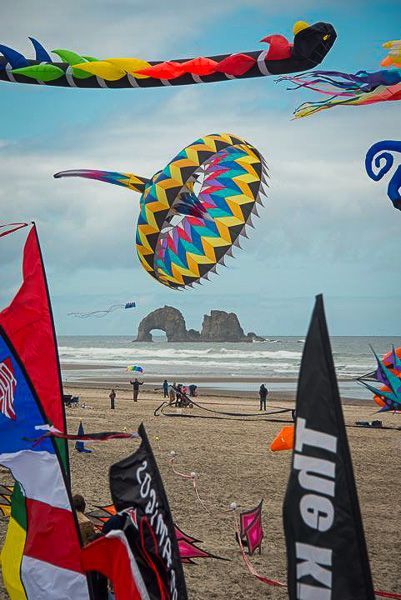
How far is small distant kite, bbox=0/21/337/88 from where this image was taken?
24.5ft

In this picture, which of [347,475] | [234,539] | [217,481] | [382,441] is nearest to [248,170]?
[217,481]

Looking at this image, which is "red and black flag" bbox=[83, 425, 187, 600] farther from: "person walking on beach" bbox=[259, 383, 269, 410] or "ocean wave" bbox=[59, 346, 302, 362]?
"ocean wave" bbox=[59, 346, 302, 362]

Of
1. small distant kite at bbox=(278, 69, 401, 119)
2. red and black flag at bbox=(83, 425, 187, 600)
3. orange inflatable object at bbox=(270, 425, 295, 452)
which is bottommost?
orange inflatable object at bbox=(270, 425, 295, 452)

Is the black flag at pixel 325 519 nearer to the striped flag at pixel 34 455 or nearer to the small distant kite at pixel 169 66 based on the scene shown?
the striped flag at pixel 34 455

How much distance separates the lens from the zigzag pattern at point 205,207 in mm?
14008

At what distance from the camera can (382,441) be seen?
2055cm

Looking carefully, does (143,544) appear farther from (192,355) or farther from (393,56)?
(192,355)

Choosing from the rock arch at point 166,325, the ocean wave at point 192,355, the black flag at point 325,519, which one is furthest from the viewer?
the rock arch at point 166,325

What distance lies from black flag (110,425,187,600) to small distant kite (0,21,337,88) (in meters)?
3.88

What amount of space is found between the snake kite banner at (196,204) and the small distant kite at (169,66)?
4.88 metres

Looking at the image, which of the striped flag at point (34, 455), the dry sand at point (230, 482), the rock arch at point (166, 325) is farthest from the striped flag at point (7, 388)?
the rock arch at point (166, 325)

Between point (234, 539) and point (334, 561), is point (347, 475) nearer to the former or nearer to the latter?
point (334, 561)

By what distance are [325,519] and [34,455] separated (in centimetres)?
279

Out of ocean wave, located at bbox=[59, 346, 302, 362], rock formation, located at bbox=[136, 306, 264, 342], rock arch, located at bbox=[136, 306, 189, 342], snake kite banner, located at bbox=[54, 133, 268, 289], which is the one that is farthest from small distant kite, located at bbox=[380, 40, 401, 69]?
rock arch, located at bbox=[136, 306, 189, 342]
